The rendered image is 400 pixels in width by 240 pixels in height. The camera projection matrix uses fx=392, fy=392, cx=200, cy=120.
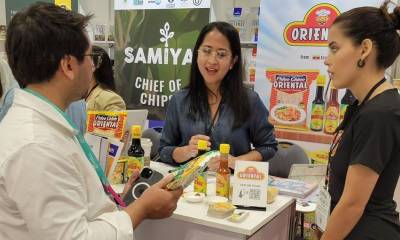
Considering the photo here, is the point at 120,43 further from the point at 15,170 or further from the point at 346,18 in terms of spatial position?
the point at 15,170

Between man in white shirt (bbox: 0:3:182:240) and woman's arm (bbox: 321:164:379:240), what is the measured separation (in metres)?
0.75

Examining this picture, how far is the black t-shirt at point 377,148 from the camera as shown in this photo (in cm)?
133

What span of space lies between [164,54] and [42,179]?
13.1 feet

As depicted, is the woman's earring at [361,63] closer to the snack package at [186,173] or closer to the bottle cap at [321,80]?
the snack package at [186,173]

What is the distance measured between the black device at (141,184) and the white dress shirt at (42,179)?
1.67 feet

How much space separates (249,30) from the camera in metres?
4.23

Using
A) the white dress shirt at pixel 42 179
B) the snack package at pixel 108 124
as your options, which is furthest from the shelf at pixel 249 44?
the white dress shirt at pixel 42 179

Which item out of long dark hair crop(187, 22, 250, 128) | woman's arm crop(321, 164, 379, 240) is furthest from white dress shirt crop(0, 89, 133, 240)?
long dark hair crop(187, 22, 250, 128)

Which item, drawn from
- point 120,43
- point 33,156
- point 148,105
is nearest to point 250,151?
point 33,156

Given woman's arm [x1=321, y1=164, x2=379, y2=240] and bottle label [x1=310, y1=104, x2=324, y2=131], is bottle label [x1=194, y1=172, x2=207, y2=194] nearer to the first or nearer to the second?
woman's arm [x1=321, y1=164, x2=379, y2=240]

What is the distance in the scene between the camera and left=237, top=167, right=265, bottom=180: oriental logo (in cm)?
161

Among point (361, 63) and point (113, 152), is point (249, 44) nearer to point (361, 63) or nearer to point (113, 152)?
point (113, 152)

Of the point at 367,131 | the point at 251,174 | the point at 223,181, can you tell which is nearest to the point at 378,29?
the point at 367,131

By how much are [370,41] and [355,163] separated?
0.44 m
